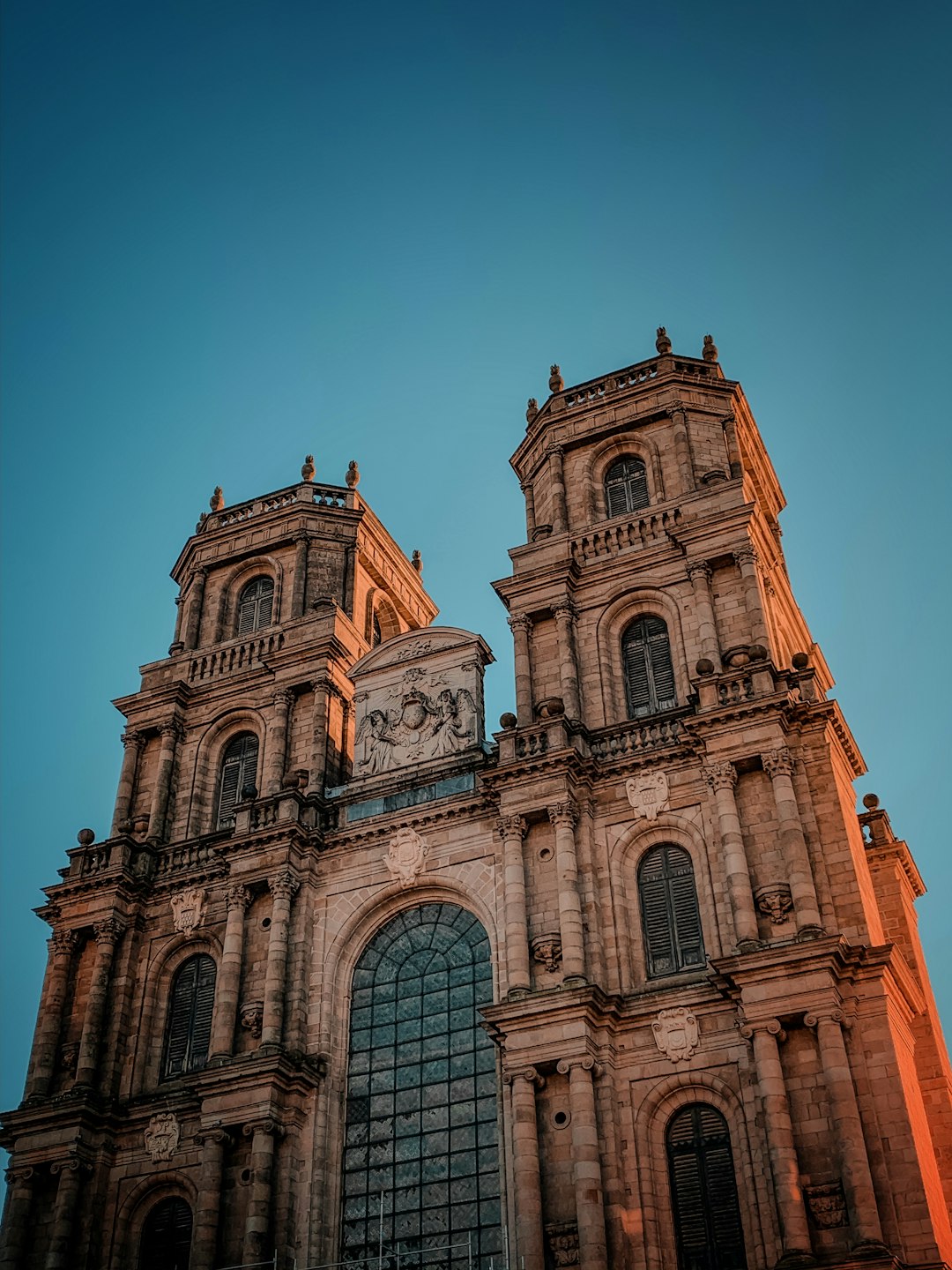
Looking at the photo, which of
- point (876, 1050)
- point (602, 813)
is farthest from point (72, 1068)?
point (876, 1050)

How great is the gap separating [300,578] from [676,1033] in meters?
19.3

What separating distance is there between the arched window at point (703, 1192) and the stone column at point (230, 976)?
10.4 m

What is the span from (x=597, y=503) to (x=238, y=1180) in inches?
755

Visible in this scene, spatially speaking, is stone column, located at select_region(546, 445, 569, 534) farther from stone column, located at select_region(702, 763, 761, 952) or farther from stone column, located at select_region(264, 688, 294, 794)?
stone column, located at select_region(702, 763, 761, 952)

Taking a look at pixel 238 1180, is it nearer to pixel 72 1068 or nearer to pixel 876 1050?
pixel 72 1068

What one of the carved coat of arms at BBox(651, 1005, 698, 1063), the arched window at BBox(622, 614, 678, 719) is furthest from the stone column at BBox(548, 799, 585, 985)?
the arched window at BBox(622, 614, 678, 719)

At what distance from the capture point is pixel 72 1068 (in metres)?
33.1

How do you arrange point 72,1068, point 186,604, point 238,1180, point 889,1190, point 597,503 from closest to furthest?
point 889,1190 → point 238,1180 → point 72,1068 → point 597,503 → point 186,604

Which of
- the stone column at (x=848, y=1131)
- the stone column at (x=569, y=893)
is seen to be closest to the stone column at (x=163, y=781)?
the stone column at (x=569, y=893)

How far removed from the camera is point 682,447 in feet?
124

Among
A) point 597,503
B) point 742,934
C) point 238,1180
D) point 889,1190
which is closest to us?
point 889,1190

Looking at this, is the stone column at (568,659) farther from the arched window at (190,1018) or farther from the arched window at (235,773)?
the arched window at (190,1018)

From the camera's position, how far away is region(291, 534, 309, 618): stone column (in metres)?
40.9

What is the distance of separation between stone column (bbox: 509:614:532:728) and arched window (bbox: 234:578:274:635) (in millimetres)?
9184
